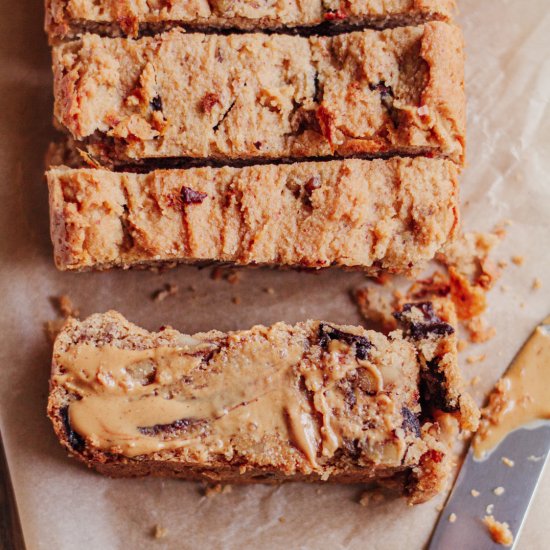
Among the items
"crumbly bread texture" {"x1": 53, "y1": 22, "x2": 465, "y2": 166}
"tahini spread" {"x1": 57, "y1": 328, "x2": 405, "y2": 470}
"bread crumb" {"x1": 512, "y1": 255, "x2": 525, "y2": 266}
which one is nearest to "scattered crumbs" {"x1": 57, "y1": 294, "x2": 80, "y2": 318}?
"tahini spread" {"x1": 57, "y1": 328, "x2": 405, "y2": 470}

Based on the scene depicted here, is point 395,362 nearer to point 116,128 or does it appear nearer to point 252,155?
point 252,155

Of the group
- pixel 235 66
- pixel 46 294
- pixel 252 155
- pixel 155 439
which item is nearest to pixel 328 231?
pixel 252 155

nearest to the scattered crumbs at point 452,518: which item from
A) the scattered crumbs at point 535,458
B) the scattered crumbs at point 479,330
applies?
the scattered crumbs at point 535,458

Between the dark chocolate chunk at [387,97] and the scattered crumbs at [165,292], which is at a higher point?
the dark chocolate chunk at [387,97]

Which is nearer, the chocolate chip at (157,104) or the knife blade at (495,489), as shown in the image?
the chocolate chip at (157,104)

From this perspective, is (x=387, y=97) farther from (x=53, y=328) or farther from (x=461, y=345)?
(x=53, y=328)

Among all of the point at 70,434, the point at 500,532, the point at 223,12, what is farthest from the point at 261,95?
the point at 500,532

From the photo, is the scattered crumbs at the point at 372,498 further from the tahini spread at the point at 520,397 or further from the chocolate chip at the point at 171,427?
the chocolate chip at the point at 171,427

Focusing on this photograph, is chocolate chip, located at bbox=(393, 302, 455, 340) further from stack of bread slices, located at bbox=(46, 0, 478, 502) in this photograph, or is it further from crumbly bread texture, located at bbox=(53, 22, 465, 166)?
crumbly bread texture, located at bbox=(53, 22, 465, 166)
